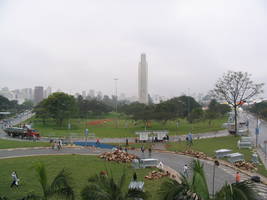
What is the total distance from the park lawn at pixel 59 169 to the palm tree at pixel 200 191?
7039 mm

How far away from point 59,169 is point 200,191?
52.0 feet

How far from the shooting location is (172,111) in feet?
171

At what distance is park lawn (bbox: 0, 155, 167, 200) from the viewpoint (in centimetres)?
1367

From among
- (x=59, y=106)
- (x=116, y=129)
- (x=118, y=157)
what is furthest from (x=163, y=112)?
(x=118, y=157)

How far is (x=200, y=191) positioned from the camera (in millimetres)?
5199

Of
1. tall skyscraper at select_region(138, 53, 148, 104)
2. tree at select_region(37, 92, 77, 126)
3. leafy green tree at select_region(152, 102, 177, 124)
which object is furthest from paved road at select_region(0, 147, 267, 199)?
tall skyscraper at select_region(138, 53, 148, 104)

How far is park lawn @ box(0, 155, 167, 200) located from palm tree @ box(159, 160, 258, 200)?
704 centimetres

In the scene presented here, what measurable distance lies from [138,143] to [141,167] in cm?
1378

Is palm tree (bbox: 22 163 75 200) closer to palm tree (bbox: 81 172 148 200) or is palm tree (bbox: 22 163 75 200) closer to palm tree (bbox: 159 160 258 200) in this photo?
palm tree (bbox: 81 172 148 200)

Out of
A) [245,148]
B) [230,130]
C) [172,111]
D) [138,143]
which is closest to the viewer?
[245,148]

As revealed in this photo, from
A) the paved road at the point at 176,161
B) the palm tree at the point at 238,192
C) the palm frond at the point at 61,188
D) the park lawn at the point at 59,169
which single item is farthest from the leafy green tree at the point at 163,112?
the palm tree at the point at 238,192

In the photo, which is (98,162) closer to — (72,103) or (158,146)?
(158,146)

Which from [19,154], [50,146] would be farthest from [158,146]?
[19,154]

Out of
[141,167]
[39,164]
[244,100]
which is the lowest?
[141,167]
